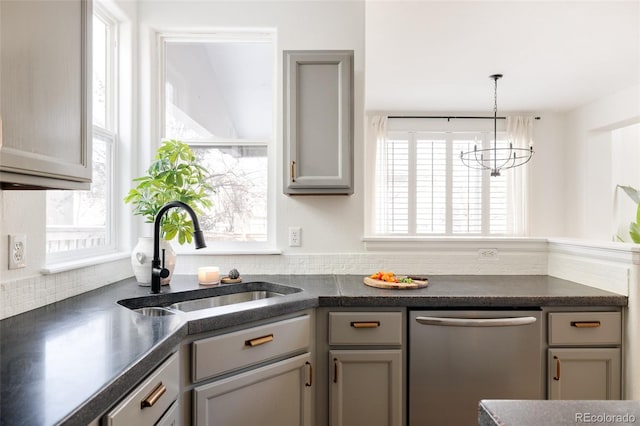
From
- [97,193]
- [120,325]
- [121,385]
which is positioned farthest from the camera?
[97,193]

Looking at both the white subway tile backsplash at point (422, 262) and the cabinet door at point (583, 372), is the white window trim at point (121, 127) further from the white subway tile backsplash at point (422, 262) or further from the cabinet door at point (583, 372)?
the cabinet door at point (583, 372)

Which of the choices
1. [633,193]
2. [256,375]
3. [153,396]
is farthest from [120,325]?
[633,193]

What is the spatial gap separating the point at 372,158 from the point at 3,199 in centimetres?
490

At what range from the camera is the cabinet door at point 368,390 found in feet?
5.58

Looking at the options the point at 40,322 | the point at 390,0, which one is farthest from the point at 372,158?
the point at 40,322

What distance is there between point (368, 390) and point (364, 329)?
0.27 meters

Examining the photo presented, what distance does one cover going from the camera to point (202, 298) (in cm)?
188

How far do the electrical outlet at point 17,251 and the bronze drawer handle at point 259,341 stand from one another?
0.87 metres

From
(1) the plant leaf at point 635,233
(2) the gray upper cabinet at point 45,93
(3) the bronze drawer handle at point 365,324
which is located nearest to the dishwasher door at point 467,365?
(3) the bronze drawer handle at point 365,324

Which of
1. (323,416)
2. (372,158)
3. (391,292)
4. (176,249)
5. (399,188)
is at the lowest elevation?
Result: (323,416)

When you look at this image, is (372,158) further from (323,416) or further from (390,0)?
(323,416)

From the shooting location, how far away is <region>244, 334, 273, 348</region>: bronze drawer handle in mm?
1425

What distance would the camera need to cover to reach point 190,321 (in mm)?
1262

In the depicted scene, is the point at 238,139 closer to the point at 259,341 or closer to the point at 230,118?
the point at 230,118
